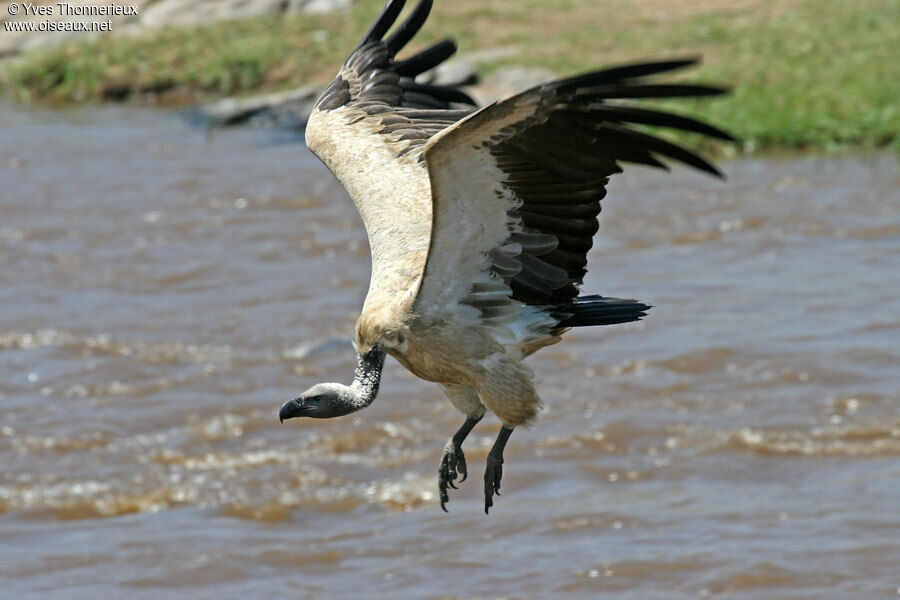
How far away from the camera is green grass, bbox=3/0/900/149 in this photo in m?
13.0

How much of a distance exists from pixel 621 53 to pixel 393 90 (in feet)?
34.4

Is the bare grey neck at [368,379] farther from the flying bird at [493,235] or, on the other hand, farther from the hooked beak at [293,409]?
the hooked beak at [293,409]

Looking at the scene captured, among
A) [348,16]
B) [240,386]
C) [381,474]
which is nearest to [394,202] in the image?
[381,474]

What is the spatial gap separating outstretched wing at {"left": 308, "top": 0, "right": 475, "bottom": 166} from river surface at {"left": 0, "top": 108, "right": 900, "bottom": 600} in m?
Result: 2.16

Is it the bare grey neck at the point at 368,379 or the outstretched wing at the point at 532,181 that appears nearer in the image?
the outstretched wing at the point at 532,181

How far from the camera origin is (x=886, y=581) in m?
5.91

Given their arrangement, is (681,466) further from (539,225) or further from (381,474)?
(539,225)

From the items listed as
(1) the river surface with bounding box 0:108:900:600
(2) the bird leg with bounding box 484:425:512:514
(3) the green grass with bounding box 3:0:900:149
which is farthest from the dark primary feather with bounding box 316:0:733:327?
(3) the green grass with bounding box 3:0:900:149

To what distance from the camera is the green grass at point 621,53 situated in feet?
42.7

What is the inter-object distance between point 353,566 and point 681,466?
1.93 meters

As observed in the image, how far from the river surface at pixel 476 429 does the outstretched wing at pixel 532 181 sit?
2130 mm

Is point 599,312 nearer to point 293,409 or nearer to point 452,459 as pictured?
point 452,459

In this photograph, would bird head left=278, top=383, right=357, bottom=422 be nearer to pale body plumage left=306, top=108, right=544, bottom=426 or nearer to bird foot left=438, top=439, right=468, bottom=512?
pale body plumage left=306, top=108, right=544, bottom=426

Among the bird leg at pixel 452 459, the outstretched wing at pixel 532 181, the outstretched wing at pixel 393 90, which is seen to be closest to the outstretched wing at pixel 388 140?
the outstretched wing at pixel 393 90
